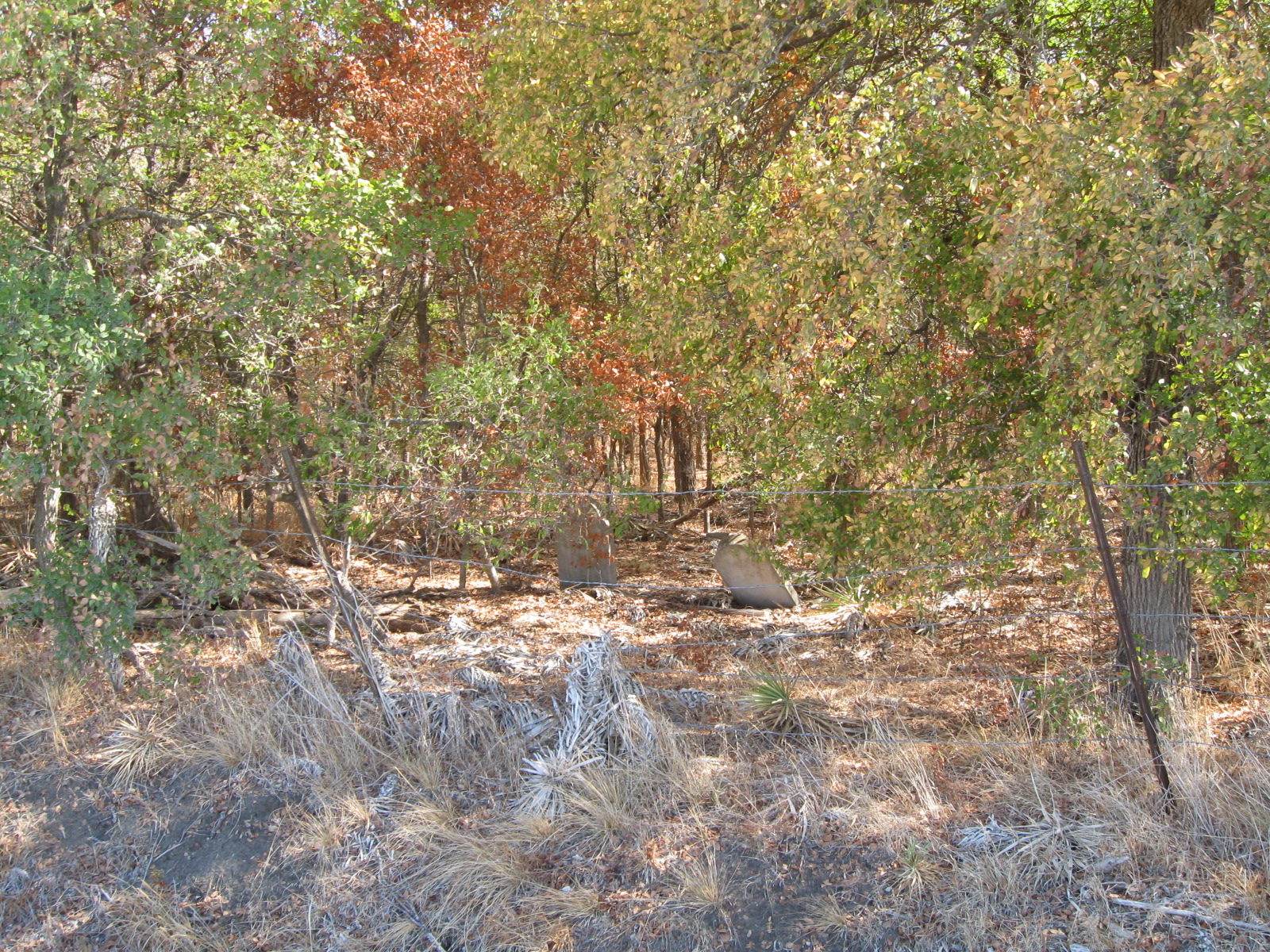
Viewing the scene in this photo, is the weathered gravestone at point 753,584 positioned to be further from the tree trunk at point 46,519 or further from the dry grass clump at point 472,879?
the tree trunk at point 46,519

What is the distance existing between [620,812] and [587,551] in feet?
18.9

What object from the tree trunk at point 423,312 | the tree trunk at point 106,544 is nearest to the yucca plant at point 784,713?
the tree trunk at point 106,544

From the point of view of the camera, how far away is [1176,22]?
239 inches

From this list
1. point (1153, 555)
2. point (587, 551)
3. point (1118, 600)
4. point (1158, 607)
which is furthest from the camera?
point (587, 551)

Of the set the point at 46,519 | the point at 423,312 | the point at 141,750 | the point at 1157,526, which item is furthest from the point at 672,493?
the point at 423,312

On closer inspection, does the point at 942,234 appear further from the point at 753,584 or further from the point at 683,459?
the point at 683,459

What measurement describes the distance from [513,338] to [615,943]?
14.5ft

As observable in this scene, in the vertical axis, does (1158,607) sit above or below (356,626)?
below

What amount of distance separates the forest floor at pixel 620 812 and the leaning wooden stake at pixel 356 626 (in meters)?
0.10

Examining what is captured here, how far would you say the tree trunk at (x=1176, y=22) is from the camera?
597 cm

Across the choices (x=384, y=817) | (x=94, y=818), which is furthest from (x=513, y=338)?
(x=94, y=818)

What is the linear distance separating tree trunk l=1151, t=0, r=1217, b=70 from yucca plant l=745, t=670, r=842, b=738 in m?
4.43

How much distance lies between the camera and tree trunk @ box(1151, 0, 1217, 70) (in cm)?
597

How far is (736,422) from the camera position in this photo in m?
6.71
